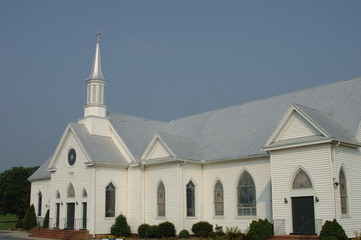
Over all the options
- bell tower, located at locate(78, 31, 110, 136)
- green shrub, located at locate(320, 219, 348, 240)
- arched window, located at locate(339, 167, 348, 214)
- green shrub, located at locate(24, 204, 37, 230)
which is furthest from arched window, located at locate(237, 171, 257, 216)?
green shrub, located at locate(24, 204, 37, 230)

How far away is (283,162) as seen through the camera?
25.6 meters

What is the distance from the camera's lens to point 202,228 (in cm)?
3036

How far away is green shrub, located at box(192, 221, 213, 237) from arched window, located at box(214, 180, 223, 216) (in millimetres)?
1318

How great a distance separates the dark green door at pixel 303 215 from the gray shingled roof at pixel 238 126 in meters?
4.01

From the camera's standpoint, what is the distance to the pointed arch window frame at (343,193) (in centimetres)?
2377

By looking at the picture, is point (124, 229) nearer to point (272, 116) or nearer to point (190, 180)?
point (190, 180)

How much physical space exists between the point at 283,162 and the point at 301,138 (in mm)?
1792

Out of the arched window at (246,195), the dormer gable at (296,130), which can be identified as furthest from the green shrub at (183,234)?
the dormer gable at (296,130)

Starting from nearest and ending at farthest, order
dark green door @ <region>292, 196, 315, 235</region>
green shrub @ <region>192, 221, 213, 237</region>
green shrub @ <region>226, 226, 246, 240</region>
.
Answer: dark green door @ <region>292, 196, 315, 235</region>, green shrub @ <region>226, 226, 246, 240</region>, green shrub @ <region>192, 221, 213, 237</region>

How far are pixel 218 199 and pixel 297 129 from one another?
9186mm

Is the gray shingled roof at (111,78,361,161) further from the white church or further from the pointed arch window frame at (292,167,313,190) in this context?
the pointed arch window frame at (292,167,313,190)

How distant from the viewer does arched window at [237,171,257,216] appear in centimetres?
2948

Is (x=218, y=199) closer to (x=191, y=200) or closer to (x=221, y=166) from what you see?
(x=191, y=200)

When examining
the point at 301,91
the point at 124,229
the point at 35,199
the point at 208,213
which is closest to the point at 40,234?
the point at 124,229
